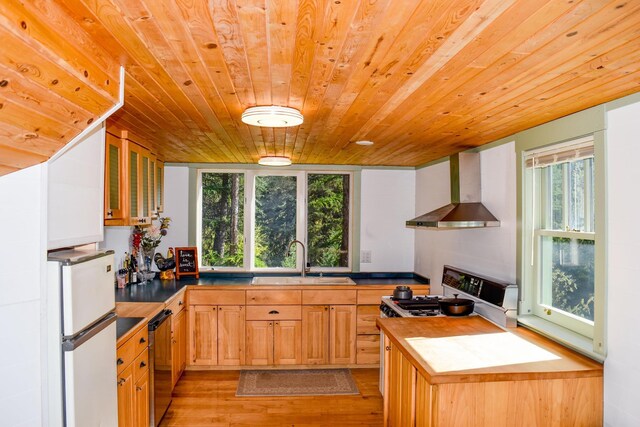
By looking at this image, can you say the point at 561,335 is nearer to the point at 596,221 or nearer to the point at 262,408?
the point at 596,221

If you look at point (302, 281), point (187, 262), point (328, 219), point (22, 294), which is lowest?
point (302, 281)

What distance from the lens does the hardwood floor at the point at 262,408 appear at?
3.41 meters

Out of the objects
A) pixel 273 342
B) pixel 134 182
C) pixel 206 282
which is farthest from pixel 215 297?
pixel 134 182

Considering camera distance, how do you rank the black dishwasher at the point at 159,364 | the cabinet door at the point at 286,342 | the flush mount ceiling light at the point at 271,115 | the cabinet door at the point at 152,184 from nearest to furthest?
the flush mount ceiling light at the point at 271,115
the black dishwasher at the point at 159,364
the cabinet door at the point at 152,184
the cabinet door at the point at 286,342

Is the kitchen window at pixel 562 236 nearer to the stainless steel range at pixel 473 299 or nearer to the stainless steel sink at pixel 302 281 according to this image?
the stainless steel range at pixel 473 299

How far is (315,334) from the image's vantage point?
4.49 m

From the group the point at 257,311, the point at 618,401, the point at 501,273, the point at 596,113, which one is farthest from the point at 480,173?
the point at 257,311

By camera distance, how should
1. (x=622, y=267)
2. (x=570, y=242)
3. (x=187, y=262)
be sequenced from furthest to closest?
(x=187, y=262) → (x=570, y=242) → (x=622, y=267)

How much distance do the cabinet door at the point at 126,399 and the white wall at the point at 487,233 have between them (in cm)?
257

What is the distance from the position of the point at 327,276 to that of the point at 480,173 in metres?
2.25

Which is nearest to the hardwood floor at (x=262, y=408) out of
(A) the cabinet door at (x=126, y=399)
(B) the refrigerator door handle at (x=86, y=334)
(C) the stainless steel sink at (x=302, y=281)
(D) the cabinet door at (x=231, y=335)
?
(D) the cabinet door at (x=231, y=335)

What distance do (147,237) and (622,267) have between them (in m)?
4.09

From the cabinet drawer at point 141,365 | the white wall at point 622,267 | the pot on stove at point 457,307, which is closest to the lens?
the white wall at point 622,267

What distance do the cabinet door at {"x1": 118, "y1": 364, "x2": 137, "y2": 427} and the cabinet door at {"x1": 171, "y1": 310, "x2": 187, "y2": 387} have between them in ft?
3.74
